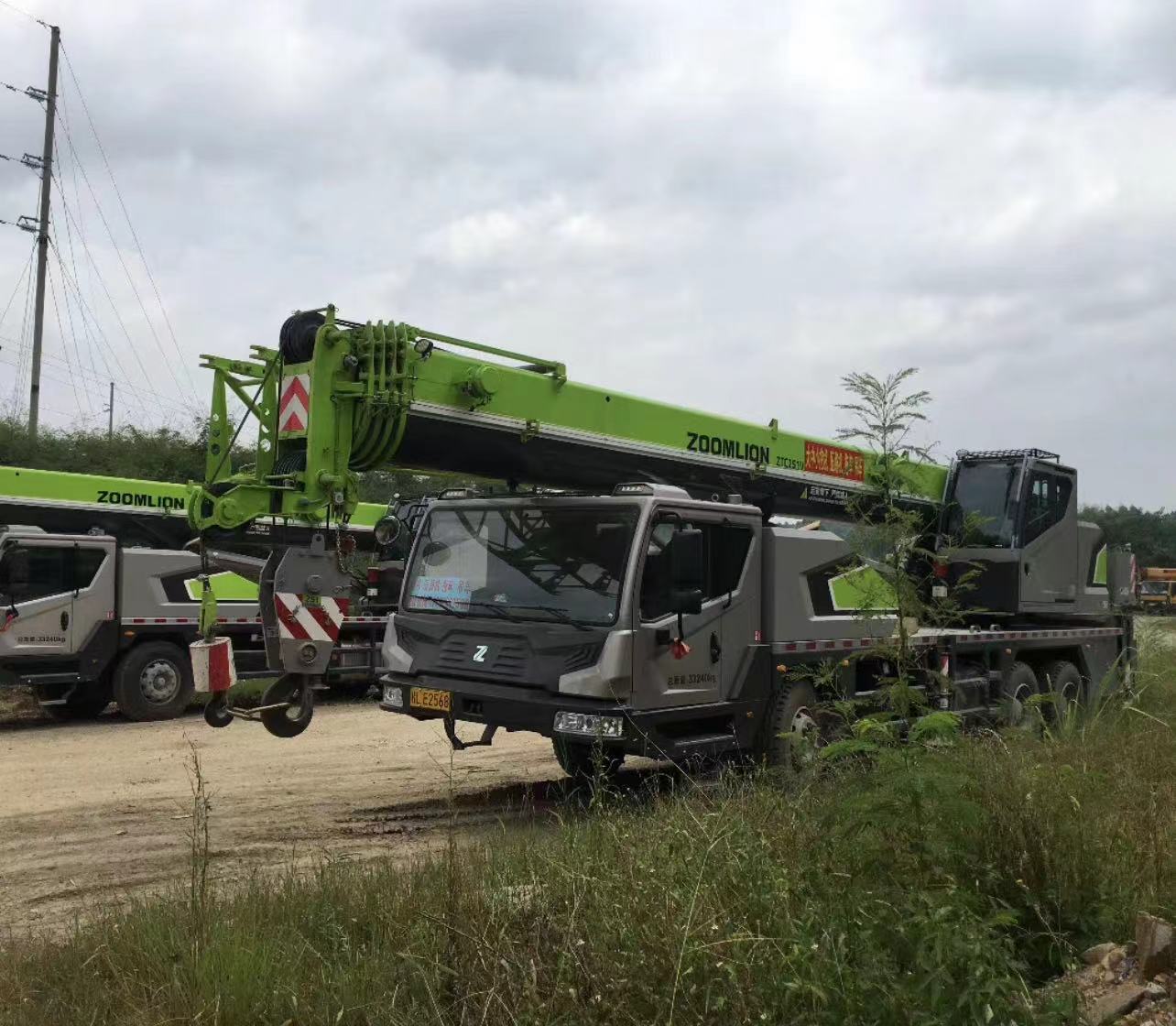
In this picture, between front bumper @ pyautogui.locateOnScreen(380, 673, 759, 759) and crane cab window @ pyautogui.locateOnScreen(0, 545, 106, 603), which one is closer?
front bumper @ pyautogui.locateOnScreen(380, 673, 759, 759)

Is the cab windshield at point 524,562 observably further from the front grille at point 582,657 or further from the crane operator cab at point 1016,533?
the crane operator cab at point 1016,533

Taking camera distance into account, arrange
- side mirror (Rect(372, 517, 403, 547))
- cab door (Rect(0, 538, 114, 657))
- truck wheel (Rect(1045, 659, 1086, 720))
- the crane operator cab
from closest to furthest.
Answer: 1. side mirror (Rect(372, 517, 403, 547))
2. the crane operator cab
3. truck wheel (Rect(1045, 659, 1086, 720))
4. cab door (Rect(0, 538, 114, 657))

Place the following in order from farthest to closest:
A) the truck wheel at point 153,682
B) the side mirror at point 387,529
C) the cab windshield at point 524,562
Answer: the truck wheel at point 153,682
the side mirror at point 387,529
the cab windshield at point 524,562

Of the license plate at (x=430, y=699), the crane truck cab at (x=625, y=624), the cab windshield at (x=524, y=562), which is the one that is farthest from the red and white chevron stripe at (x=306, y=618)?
the cab windshield at (x=524, y=562)

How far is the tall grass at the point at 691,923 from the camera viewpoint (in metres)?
3.32

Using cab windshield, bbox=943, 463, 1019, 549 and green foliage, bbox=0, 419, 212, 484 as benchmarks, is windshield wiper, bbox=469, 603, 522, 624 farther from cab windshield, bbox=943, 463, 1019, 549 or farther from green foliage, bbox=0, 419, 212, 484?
green foliage, bbox=0, 419, 212, 484

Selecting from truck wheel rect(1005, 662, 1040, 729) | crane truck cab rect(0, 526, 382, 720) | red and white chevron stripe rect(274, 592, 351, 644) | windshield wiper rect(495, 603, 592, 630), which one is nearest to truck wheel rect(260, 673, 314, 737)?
red and white chevron stripe rect(274, 592, 351, 644)

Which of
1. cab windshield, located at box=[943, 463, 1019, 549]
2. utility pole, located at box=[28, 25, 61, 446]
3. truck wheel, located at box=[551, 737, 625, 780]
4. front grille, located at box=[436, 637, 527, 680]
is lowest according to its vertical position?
truck wheel, located at box=[551, 737, 625, 780]

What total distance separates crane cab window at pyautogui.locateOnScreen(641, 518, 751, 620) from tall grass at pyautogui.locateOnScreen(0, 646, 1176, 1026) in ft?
8.01

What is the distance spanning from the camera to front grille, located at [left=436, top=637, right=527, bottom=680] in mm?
7566

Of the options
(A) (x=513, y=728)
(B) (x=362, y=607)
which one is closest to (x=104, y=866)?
(A) (x=513, y=728)

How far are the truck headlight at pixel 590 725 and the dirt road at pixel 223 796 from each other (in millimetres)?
868

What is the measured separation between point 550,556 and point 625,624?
34.0 inches

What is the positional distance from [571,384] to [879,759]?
4590 mm
